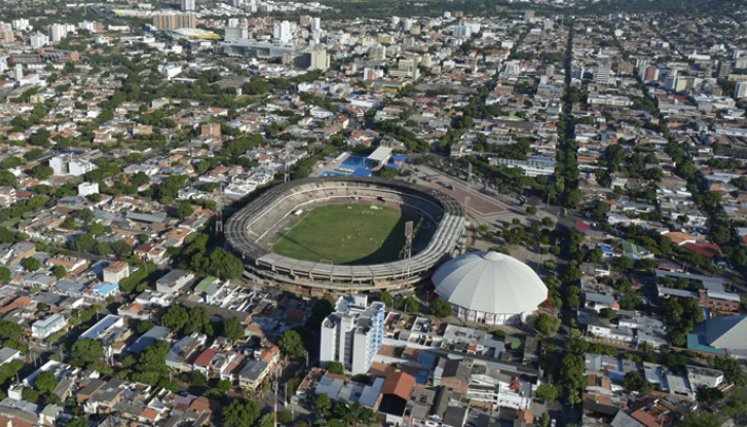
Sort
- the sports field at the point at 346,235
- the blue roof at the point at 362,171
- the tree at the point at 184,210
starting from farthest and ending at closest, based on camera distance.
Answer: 1. the blue roof at the point at 362,171
2. the tree at the point at 184,210
3. the sports field at the point at 346,235

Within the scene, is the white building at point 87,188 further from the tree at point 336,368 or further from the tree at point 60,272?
the tree at point 336,368

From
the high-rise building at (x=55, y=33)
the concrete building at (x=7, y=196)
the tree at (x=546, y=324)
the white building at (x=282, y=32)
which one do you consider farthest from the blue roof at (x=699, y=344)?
the high-rise building at (x=55, y=33)

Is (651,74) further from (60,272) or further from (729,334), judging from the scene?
(60,272)

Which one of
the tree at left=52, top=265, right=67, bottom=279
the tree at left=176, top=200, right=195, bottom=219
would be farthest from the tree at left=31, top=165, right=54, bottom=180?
the tree at left=52, top=265, right=67, bottom=279

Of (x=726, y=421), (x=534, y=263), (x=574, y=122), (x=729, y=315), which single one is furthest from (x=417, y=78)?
(x=726, y=421)

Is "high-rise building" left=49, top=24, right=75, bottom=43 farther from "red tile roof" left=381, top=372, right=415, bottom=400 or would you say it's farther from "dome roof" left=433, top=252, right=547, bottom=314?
"red tile roof" left=381, top=372, right=415, bottom=400

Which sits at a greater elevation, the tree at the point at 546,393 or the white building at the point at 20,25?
the white building at the point at 20,25
